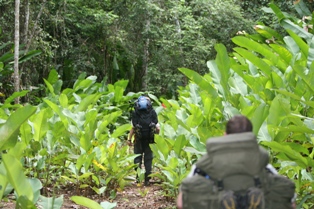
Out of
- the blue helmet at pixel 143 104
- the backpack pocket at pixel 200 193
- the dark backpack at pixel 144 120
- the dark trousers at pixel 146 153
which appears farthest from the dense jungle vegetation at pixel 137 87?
the backpack pocket at pixel 200 193

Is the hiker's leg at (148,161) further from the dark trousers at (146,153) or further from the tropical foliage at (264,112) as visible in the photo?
the tropical foliage at (264,112)

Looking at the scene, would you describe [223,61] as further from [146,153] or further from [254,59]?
[146,153]

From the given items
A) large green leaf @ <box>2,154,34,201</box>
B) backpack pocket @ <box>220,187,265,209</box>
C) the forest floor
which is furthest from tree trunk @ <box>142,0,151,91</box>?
backpack pocket @ <box>220,187,265,209</box>

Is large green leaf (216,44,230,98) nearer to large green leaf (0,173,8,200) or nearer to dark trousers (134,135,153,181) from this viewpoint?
dark trousers (134,135,153,181)

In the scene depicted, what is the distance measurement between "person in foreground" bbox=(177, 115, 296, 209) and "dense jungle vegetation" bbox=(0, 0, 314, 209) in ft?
4.04

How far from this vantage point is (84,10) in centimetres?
1294

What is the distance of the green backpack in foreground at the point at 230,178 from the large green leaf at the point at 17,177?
139cm

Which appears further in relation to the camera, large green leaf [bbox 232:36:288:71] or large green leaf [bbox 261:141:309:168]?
large green leaf [bbox 232:36:288:71]

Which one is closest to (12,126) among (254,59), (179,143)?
(179,143)

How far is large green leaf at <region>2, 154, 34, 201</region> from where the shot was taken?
11.0ft

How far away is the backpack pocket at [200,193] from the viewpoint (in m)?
2.46

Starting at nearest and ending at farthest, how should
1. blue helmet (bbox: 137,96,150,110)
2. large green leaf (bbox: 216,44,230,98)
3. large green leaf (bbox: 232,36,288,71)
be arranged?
large green leaf (bbox: 216,44,230,98)
large green leaf (bbox: 232,36,288,71)
blue helmet (bbox: 137,96,150,110)

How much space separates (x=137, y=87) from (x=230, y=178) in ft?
42.5

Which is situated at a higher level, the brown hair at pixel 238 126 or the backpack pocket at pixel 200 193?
the brown hair at pixel 238 126
